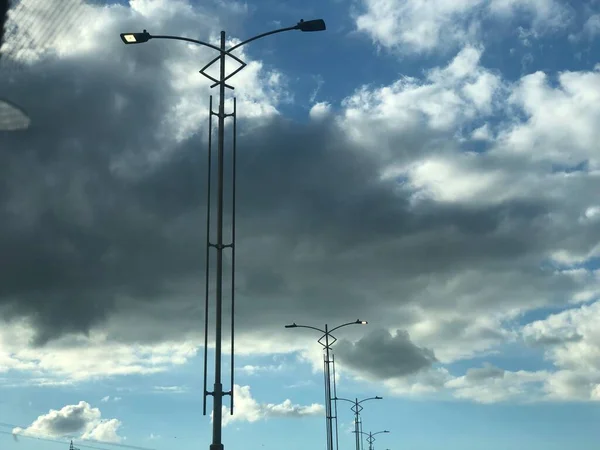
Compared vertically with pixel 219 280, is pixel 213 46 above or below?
above

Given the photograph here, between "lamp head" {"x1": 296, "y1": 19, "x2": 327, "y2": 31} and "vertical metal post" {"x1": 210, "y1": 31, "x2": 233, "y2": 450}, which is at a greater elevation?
"lamp head" {"x1": 296, "y1": 19, "x2": 327, "y2": 31}

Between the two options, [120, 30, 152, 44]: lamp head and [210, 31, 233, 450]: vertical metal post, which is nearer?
[210, 31, 233, 450]: vertical metal post

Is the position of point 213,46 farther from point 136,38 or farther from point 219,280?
point 219,280

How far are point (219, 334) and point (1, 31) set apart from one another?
1454 centimetres

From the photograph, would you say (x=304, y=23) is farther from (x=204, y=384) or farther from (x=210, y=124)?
(x=204, y=384)

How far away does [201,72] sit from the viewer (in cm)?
2559

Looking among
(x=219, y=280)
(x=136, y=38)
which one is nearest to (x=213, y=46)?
(x=136, y=38)

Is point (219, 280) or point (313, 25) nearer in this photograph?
point (219, 280)

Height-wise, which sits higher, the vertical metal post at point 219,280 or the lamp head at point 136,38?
the lamp head at point 136,38

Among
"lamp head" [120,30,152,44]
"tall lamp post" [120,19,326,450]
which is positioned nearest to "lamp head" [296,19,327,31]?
"tall lamp post" [120,19,326,450]

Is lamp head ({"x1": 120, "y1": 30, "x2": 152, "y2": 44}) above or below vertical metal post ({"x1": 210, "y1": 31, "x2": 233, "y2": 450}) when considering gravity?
above

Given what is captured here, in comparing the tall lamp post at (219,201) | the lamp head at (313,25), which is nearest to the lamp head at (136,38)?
the tall lamp post at (219,201)

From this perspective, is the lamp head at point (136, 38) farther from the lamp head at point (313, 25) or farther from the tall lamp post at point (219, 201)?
the lamp head at point (313, 25)

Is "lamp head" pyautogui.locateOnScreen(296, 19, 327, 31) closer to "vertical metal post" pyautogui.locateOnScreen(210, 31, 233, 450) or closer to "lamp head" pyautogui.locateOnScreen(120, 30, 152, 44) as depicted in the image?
"vertical metal post" pyautogui.locateOnScreen(210, 31, 233, 450)
